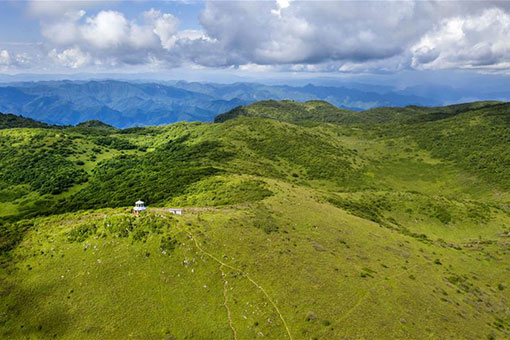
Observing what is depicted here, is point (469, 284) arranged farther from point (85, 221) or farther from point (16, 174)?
point (16, 174)

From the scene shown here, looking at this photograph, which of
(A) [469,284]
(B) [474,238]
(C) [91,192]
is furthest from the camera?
(C) [91,192]

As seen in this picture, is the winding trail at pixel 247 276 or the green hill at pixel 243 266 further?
the winding trail at pixel 247 276

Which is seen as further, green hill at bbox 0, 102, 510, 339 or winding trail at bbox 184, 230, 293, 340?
winding trail at bbox 184, 230, 293, 340

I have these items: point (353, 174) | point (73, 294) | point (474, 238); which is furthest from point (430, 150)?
point (73, 294)

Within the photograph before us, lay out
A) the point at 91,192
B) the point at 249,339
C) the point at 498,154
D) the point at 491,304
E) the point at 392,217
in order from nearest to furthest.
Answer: the point at 249,339, the point at 491,304, the point at 392,217, the point at 91,192, the point at 498,154

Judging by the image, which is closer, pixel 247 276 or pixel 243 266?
pixel 247 276

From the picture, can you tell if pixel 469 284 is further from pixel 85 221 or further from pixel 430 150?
→ pixel 430 150

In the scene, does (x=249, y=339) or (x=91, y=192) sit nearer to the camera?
(x=249, y=339)

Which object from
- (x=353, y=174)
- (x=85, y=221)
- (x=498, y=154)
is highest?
(x=85, y=221)

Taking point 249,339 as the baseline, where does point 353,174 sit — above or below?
below
